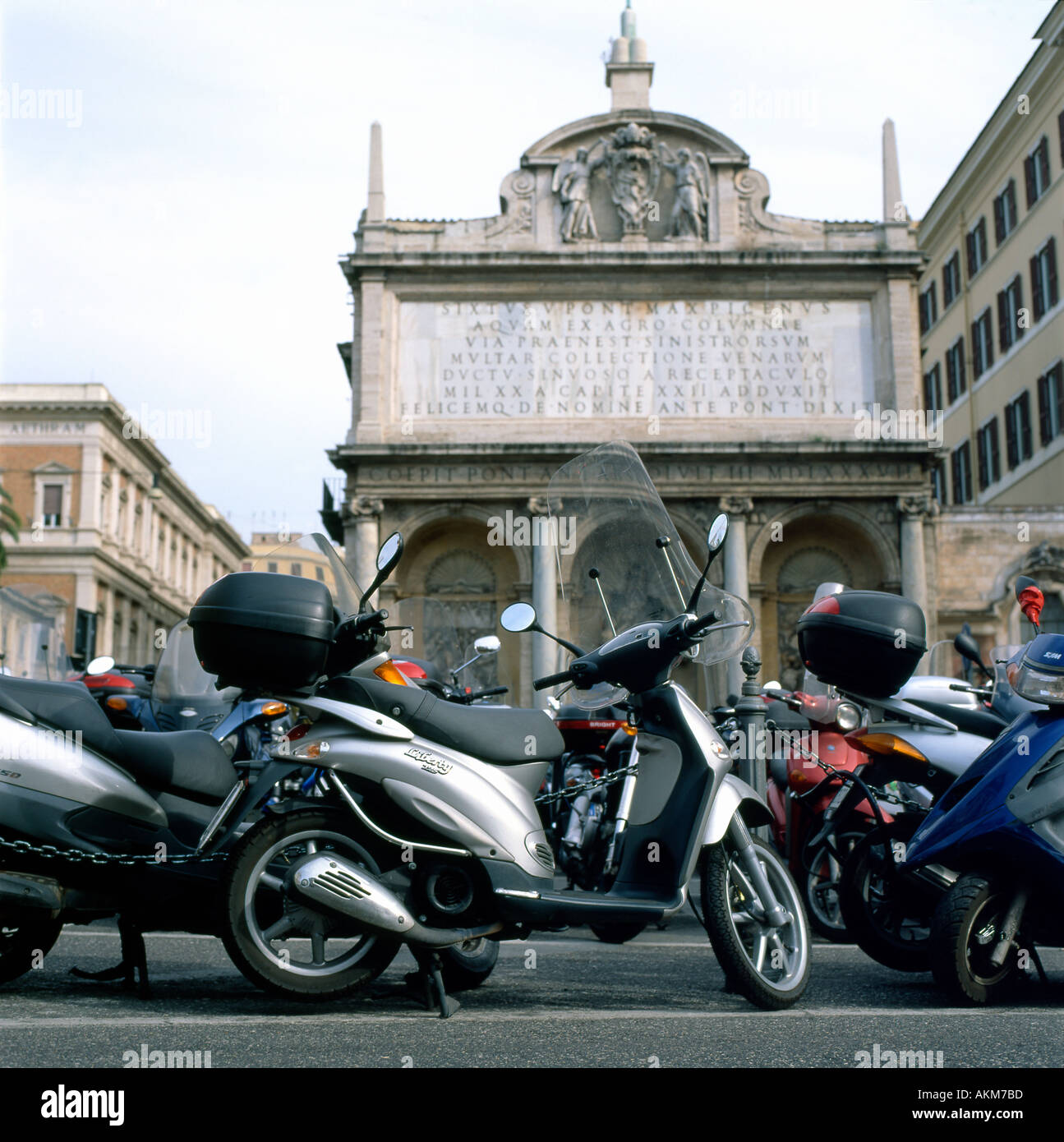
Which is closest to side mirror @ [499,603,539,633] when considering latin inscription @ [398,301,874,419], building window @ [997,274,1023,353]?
latin inscription @ [398,301,874,419]

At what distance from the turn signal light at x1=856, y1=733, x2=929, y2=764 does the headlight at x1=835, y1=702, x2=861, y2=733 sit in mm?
737

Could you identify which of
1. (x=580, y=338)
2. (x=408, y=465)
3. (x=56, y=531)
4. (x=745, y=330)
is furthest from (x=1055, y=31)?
(x=56, y=531)

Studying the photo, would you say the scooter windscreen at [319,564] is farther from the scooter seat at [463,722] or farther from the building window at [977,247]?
the building window at [977,247]

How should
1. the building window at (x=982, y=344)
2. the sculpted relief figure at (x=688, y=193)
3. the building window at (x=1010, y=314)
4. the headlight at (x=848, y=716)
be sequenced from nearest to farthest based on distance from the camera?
1. the headlight at (x=848, y=716)
2. the sculpted relief figure at (x=688, y=193)
3. the building window at (x=1010, y=314)
4. the building window at (x=982, y=344)

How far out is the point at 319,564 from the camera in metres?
Result: 5.24

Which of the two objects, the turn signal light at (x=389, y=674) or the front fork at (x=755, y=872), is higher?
the turn signal light at (x=389, y=674)

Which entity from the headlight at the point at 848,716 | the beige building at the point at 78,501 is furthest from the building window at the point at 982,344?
the headlight at the point at 848,716

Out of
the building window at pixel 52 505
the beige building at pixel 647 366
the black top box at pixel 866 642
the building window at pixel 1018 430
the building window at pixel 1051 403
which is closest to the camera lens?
the black top box at pixel 866 642

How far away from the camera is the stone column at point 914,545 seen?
2939 cm

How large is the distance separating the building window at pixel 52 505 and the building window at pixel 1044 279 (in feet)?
117

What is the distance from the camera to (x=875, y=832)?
552cm

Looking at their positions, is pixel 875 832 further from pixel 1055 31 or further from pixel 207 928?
pixel 1055 31

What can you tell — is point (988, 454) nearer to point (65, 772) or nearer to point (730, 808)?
point (730, 808)

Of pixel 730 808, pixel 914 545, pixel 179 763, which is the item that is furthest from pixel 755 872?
→ pixel 914 545
